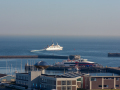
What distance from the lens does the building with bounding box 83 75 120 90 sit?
37.4m

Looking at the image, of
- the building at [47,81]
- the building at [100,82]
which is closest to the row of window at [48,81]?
the building at [47,81]

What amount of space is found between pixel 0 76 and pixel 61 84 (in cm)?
1568

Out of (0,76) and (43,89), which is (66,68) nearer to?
(0,76)

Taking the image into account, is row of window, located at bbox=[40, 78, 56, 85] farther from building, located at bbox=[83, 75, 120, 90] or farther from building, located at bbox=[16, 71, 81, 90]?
building, located at bbox=[83, 75, 120, 90]

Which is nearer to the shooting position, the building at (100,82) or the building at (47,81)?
the building at (47,81)

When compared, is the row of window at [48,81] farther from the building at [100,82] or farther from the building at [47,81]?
the building at [100,82]

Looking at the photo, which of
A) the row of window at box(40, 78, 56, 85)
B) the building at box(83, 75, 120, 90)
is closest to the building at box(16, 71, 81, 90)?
the row of window at box(40, 78, 56, 85)

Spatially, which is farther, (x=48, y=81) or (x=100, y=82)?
(x=100, y=82)

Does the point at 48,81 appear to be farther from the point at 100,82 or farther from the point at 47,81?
the point at 100,82

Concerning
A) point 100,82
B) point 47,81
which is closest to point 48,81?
point 47,81

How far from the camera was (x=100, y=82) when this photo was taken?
37531 mm

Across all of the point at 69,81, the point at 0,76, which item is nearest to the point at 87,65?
the point at 0,76

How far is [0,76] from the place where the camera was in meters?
49.2

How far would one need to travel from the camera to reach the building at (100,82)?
3738cm
